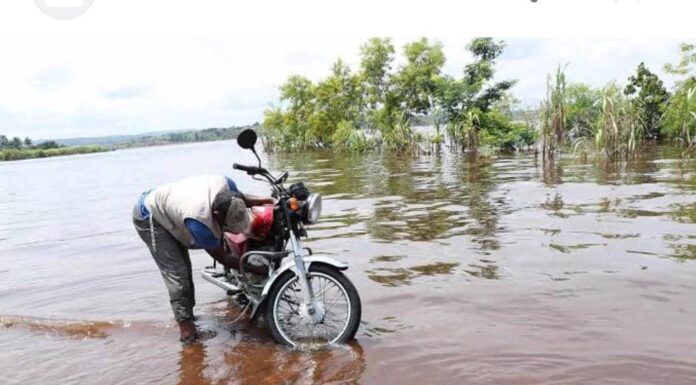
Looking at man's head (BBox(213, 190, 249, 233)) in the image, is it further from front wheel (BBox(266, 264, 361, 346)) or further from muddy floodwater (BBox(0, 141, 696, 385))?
muddy floodwater (BBox(0, 141, 696, 385))

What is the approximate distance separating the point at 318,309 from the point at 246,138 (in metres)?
1.42

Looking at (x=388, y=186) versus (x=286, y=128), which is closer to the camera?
(x=388, y=186)

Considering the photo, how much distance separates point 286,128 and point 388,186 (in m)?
31.1

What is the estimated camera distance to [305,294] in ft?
13.1

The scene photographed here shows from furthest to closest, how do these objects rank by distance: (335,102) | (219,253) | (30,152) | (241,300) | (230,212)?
(30,152), (335,102), (241,300), (219,253), (230,212)

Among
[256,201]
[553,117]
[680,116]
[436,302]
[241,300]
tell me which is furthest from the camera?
[680,116]

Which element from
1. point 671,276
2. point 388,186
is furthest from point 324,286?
point 388,186

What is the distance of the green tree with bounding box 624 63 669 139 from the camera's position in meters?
27.8

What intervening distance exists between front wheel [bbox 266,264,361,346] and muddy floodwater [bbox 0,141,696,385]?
15 centimetres

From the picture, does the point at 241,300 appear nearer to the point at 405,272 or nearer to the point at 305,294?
the point at 305,294

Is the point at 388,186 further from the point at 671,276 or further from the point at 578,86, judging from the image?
the point at 578,86

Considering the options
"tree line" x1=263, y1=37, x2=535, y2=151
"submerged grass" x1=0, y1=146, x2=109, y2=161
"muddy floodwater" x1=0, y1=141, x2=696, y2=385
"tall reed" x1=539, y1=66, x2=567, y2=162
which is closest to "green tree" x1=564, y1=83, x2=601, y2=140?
"tree line" x1=263, y1=37, x2=535, y2=151

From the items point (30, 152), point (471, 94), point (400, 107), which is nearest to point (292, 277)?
point (471, 94)

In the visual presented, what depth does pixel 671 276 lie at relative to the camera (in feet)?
16.5
